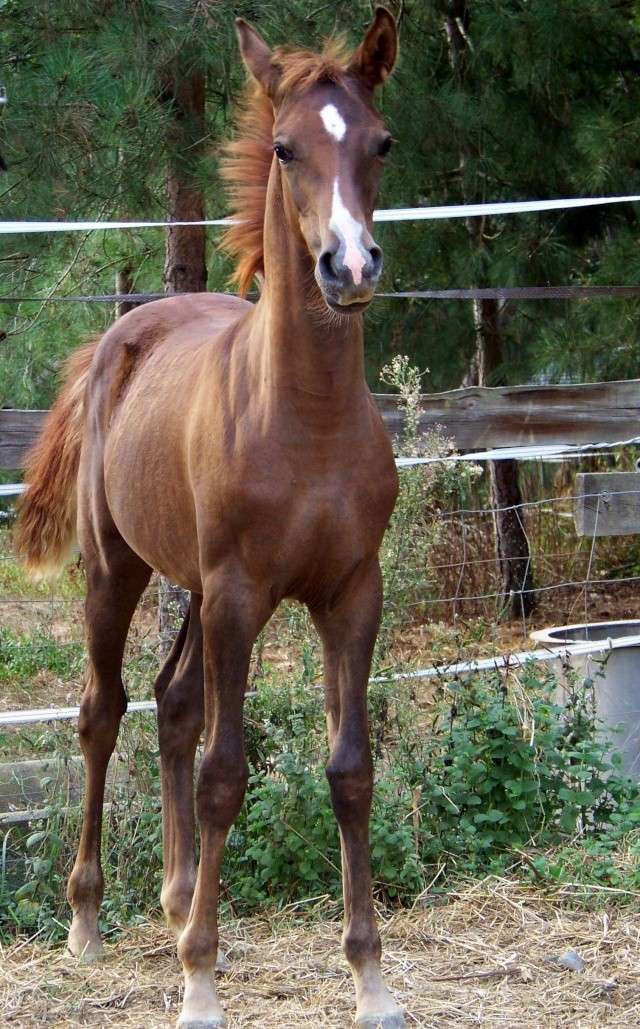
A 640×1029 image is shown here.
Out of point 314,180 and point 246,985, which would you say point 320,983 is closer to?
point 246,985

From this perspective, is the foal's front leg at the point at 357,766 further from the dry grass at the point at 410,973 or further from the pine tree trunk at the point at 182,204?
the pine tree trunk at the point at 182,204

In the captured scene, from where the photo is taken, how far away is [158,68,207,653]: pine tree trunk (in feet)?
16.9

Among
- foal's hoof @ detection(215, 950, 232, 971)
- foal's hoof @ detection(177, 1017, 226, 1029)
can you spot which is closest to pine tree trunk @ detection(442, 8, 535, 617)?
foal's hoof @ detection(215, 950, 232, 971)

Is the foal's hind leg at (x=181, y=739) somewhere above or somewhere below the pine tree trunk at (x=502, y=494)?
below

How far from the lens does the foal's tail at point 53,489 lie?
4516 millimetres

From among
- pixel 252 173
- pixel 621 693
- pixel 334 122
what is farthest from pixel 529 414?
pixel 334 122

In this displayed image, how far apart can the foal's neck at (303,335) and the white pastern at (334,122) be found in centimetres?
25

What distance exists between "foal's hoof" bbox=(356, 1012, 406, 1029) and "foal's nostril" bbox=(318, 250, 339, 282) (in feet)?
6.06

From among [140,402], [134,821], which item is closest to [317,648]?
[134,821]

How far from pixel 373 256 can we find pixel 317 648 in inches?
82.4

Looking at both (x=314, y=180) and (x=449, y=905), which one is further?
(x=449, y=905)

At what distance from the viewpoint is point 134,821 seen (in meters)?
4.32

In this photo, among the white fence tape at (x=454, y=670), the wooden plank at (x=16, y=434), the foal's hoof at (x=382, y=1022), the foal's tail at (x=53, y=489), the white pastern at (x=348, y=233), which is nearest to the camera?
the white pastern at (x=348, y=233)

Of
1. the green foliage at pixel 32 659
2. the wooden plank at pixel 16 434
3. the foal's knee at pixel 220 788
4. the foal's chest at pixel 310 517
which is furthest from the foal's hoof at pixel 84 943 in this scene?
the green foliage at pixel 32 659
